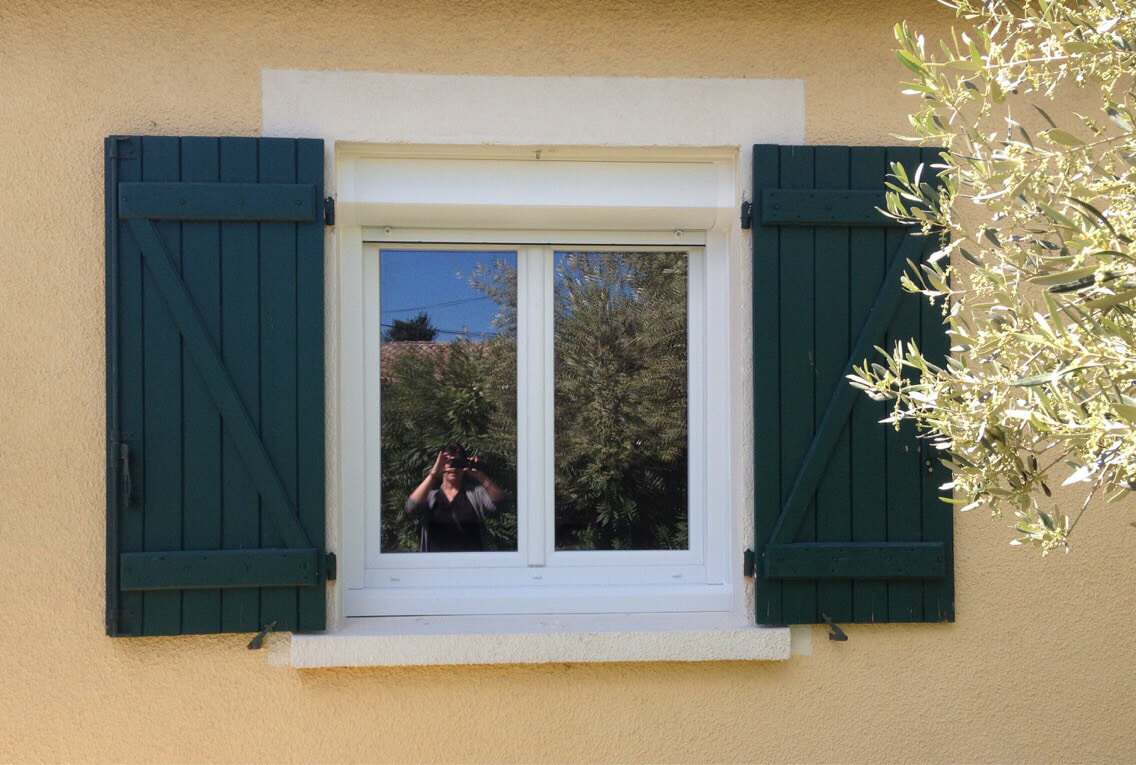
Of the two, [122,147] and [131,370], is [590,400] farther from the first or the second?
[122,147]

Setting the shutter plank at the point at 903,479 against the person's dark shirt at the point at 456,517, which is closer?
the shutter plank at the point at 903,479

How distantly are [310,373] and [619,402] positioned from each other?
107cm

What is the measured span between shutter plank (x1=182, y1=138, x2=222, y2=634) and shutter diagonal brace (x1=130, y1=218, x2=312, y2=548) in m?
0.03

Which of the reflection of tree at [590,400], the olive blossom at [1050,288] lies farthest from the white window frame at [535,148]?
the olive blossom at [1050,288]

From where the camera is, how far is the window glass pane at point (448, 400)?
11.2 feet

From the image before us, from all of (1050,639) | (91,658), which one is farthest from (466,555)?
(1050,639)

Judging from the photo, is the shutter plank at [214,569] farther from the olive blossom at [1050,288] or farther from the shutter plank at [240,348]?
the olive blossom at [1050,288]

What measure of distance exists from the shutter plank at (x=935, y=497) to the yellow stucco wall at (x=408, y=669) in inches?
3.4

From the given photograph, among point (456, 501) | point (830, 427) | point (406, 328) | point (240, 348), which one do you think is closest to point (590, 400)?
point (456, 501)

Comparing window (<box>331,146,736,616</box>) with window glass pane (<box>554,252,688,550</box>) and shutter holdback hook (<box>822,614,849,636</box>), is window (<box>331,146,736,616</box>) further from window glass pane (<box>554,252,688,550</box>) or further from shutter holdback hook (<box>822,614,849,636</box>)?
shutter holdback hook (<box>822,614,849,636</box>)

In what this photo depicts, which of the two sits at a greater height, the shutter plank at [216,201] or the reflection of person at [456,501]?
the shutter plank at [216,201]

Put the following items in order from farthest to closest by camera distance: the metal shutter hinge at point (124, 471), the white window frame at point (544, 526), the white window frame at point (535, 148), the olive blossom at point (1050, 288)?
the white window frame at point (544, 526)
the white window frame at point (535, 148)
the metal shutter hinge at point (124, 471)
the olive blossom at point (1050, 288)

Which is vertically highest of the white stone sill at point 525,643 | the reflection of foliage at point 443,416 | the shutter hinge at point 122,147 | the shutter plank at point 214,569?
the shutter hinge at point 122,147

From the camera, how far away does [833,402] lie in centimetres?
318
